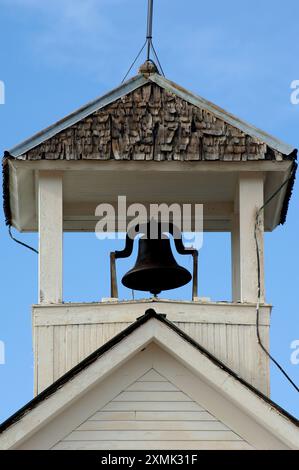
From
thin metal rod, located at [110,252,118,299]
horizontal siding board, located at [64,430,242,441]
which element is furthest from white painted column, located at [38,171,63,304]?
horizontal siding board, located at [64,430,242,441]

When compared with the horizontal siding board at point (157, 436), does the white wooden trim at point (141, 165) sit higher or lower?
higher

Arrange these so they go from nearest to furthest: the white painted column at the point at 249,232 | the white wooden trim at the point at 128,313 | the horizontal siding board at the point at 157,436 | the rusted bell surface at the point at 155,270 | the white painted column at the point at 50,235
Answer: the horizontal siding board at the point at 157,436, the white wooden trim at the point at 128,313, the white painted column at the point at 50,235, the white painted column at the point at 249,232, the rusted bell surface at the point at 155,270

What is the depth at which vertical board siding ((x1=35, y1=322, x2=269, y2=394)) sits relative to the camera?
81.7 ft

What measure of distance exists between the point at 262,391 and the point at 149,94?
411cm

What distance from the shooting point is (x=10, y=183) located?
2655 centimetres

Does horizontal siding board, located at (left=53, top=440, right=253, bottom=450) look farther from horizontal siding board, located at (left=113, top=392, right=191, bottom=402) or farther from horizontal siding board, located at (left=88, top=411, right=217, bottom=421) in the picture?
horizontal siding board, located at (left=113, top=392, right=191, bottom=402)

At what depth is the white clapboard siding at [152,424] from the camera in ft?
77.7

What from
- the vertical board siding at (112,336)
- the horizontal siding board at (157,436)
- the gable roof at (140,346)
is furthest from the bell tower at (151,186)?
the horizontal siding board at (157,436)

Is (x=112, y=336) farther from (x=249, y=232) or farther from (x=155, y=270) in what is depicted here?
(x=249, y=232)

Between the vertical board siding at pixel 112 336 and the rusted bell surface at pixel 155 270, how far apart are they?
1.75 meters

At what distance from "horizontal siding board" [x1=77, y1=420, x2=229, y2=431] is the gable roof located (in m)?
0.50

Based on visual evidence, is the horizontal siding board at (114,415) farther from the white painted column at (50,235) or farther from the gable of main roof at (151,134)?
the gable of main roof at (151,134)

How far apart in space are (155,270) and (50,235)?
1.67 meters
